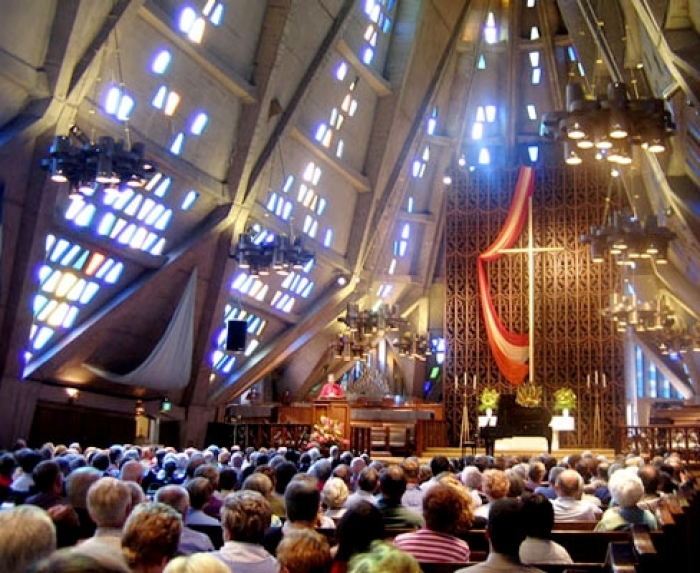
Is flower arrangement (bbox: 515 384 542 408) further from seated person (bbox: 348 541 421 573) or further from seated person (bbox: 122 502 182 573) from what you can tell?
seated person (bbox: 348 541 421 573)

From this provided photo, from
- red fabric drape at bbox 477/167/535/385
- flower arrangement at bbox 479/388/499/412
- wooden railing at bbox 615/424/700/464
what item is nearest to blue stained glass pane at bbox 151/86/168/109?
wooden railing at bbox 615/424/700/464

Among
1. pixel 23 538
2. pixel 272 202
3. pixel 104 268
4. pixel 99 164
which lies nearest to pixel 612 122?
pixel 99 164

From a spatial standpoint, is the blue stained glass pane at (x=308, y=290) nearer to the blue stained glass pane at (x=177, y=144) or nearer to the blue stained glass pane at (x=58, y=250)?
the blue stained glass pane at (x=177, y=144)

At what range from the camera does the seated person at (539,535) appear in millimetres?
5016

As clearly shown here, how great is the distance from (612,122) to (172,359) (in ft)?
44.1

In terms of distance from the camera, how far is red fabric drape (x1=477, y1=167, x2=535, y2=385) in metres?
27.1

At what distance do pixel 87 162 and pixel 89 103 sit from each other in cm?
305

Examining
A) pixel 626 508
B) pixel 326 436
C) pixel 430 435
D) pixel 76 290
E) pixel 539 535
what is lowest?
pixel 539 535

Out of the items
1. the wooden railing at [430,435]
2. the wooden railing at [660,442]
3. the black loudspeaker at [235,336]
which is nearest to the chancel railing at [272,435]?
the black loudspeaker at [235,336]

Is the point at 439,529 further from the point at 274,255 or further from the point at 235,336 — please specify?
the point at 235,336

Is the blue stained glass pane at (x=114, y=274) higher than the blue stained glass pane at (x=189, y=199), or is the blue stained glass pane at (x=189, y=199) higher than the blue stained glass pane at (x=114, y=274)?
the blue stained glass pane at (x=189, y=199)

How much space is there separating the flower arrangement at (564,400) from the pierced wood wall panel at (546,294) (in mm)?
1069

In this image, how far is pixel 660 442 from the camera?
2031 cm

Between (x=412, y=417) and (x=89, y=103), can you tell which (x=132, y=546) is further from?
(x=412, y=417)
